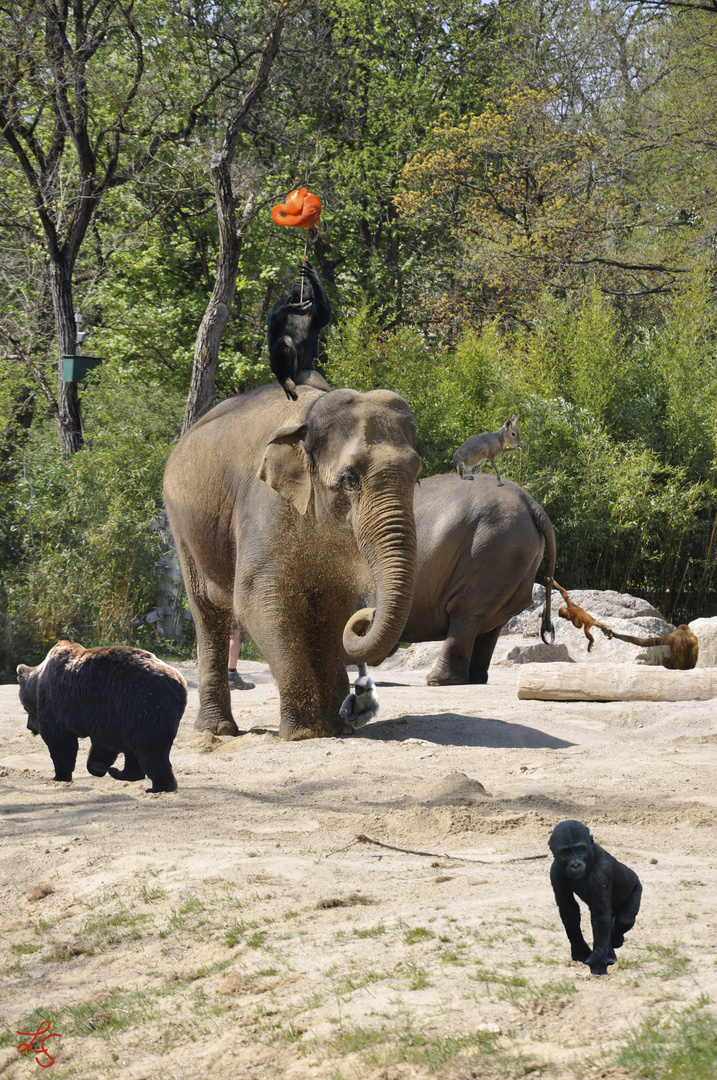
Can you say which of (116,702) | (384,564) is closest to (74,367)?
(384,564)

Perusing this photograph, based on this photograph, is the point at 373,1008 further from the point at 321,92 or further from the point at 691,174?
the point at 321,92

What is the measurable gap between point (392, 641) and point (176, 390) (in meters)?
17.7

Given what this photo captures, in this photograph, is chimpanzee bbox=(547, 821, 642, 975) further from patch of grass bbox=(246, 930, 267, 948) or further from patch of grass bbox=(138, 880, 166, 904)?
patch of grass bbox=(138, 880, 166, 904)

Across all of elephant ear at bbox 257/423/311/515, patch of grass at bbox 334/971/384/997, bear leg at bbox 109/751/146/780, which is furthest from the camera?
elephant ear at bbox 257/423/311/515

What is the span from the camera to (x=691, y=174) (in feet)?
67.2

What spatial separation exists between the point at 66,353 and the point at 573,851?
546 inches

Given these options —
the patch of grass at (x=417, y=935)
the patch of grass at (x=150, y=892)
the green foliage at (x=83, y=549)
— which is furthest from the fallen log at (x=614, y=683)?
the green foliage at (x=83, y=549)

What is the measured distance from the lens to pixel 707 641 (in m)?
10.5

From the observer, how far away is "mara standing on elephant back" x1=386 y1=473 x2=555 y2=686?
30.8 ft

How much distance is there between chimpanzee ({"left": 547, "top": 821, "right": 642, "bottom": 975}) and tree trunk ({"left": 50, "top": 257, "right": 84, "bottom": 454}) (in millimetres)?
13305

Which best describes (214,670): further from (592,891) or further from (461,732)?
(592,891)

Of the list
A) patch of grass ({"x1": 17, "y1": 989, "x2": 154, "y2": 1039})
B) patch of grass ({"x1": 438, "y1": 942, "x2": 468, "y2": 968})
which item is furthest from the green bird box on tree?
patch of grass ({"x1": 438, "y1": 942, "x2": 468, "y2": 968})

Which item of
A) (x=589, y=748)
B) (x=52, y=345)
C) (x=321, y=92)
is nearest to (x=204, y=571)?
(x=589, y=748)

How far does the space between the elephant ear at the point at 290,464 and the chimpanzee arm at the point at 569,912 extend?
3.78 m
